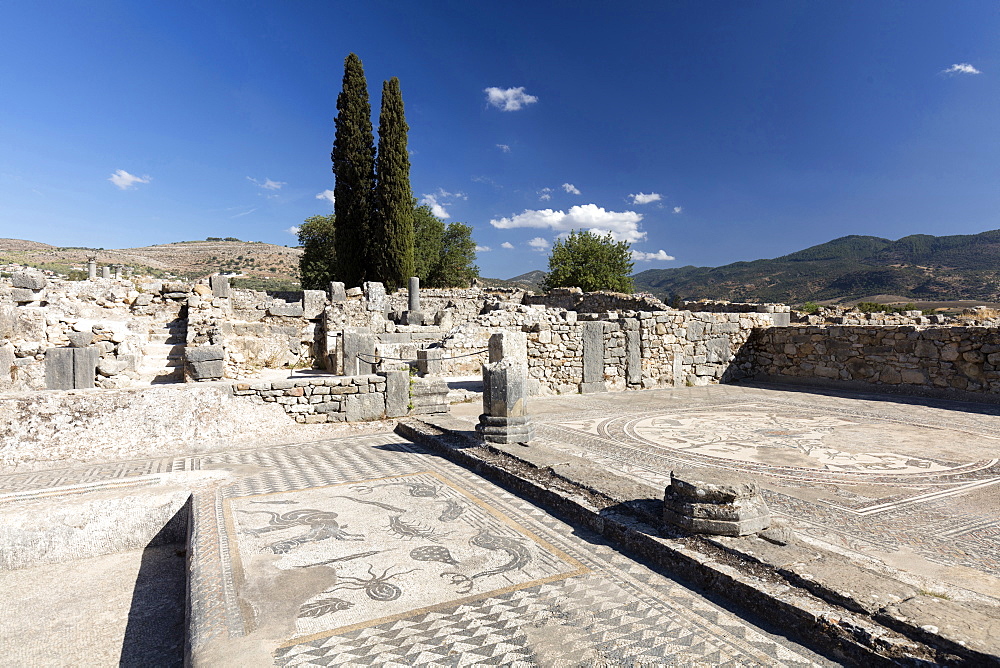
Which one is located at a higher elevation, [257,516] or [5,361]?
[5,361]

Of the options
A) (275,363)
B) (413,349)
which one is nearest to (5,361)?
(275,363)

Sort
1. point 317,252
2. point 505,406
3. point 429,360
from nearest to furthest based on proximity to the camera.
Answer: point 505,406 < point 429,360 < point 317,252

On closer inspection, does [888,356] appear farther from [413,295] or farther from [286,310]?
[286,310]

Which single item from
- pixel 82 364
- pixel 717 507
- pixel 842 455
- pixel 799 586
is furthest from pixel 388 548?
pixel 82 364

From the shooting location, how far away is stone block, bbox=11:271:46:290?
1388cm

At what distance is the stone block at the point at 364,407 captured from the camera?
25.5ft

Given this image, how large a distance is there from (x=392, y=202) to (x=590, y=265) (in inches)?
536

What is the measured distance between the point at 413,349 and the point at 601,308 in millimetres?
11722

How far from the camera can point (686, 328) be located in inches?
484

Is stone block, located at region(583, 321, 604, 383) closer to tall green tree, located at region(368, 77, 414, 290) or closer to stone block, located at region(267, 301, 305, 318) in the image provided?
stone block, located at region(267, 301, 305, 318)

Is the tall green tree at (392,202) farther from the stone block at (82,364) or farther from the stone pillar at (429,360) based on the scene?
the stone block at (82,364)

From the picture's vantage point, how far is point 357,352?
1063cm

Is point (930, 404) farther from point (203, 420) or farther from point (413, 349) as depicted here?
point (203, 420)

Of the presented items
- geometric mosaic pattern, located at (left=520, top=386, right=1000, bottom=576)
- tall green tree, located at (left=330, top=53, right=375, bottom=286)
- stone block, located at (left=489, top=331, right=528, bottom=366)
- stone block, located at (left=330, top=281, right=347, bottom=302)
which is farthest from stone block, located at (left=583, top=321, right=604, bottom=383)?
tall green tree, located at (left=330, top=53, right=375, bottom=286)
